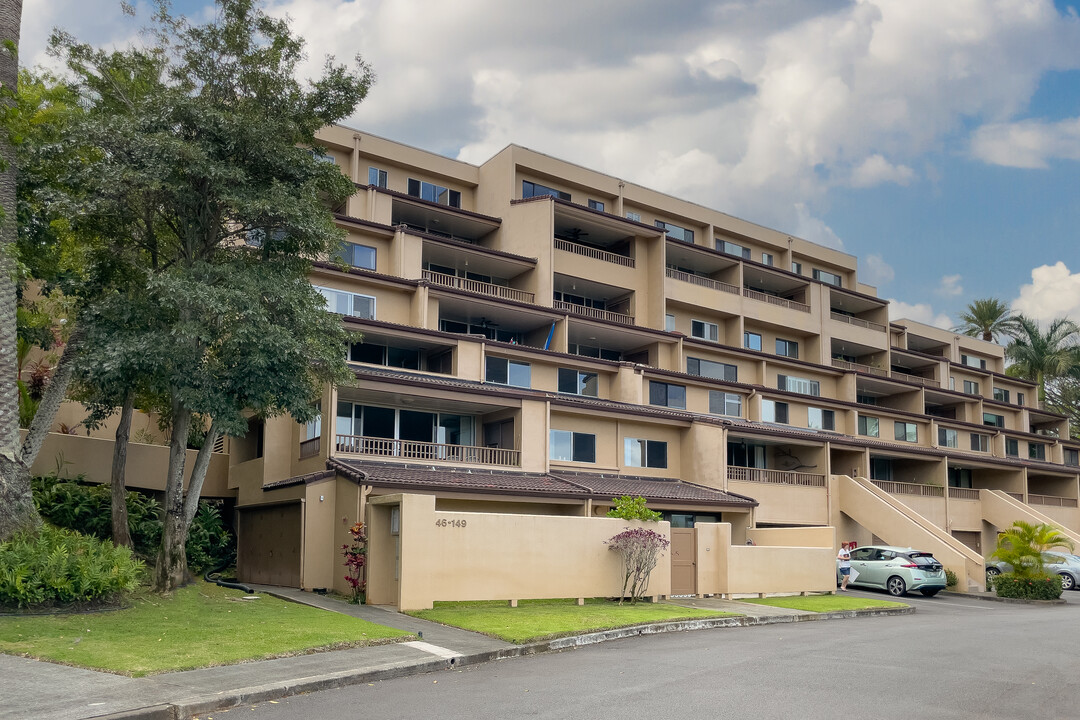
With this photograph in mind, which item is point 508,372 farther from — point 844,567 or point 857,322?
point 857,322

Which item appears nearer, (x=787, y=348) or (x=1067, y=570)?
(x=1067, y=570)

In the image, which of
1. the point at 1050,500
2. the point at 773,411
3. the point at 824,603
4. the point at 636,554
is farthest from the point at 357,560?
the point at 1050,500

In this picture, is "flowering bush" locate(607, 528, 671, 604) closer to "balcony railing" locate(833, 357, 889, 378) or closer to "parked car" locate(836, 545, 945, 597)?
"parked car" locate(836, 545, 945, 597)

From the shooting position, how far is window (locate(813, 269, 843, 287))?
63.0m

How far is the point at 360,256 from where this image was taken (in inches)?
1534

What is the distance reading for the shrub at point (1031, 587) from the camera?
33.0 meters

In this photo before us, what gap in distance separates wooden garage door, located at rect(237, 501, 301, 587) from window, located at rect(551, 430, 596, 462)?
1038cm

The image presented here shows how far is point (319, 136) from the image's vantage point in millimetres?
42438

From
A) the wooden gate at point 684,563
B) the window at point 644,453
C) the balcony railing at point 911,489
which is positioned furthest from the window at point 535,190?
the wooden gate at point 684,563

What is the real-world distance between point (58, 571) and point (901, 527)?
31.9m

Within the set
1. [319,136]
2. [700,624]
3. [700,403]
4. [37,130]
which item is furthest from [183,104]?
[700,403]

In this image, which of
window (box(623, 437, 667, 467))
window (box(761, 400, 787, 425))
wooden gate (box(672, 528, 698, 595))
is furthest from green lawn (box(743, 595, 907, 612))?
window (box(761, 400, 787, 425))

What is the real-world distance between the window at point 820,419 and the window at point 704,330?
21.4 feet

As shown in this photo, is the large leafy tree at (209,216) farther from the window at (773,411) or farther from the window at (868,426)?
the window at (868,426)
